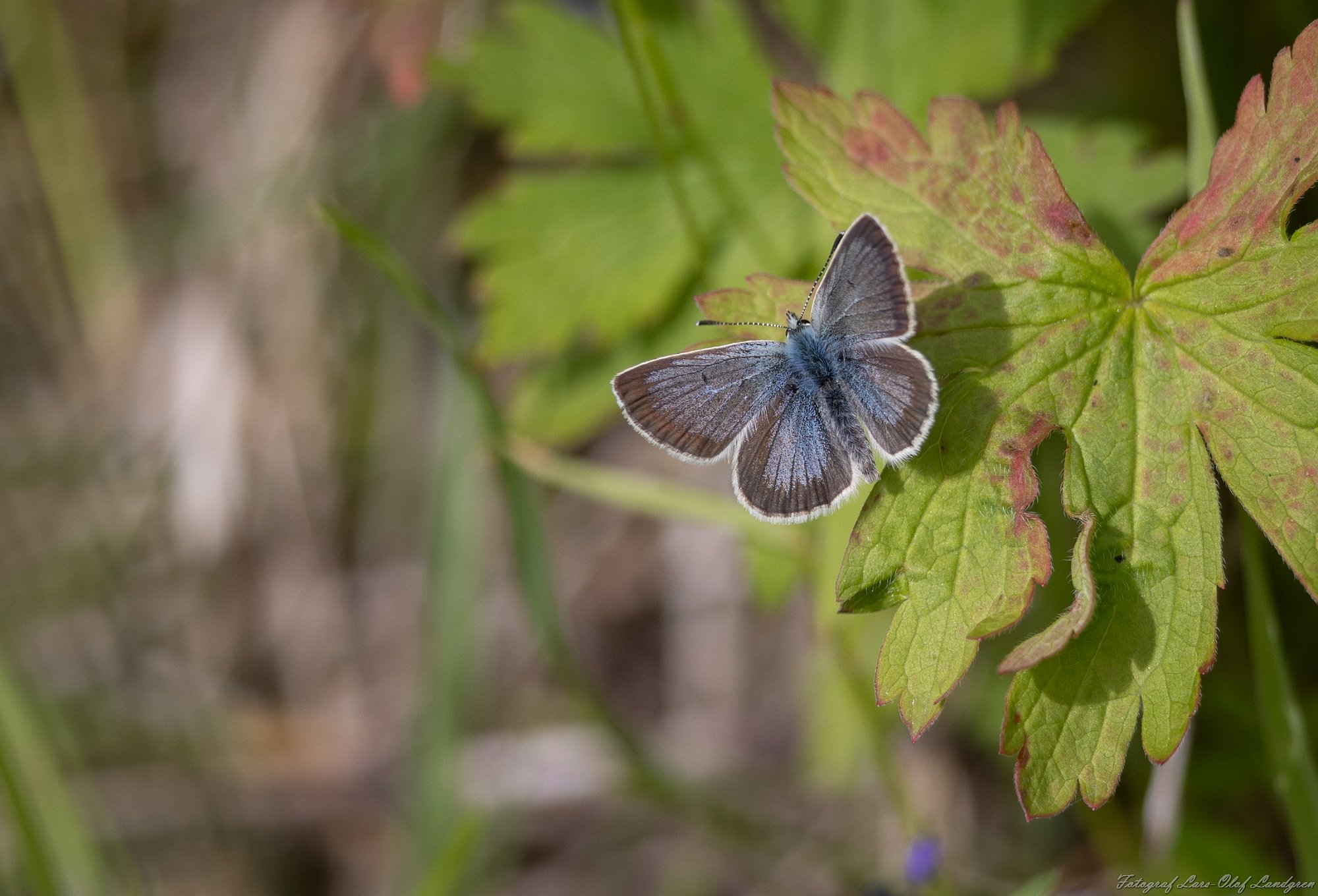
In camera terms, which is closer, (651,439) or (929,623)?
(929,623)

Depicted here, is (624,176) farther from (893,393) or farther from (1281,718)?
(1281,718)

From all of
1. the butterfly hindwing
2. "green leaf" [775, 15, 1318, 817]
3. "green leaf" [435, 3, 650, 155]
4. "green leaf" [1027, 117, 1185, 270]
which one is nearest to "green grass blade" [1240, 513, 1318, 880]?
"green leaf" [775, 15, 1318, 817]

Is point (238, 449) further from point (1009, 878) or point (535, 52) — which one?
point (1009, 878)

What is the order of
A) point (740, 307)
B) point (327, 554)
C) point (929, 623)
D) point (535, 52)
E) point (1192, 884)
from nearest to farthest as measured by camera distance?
point (929, 623) → point (740, 307) → point (1192, 884) → point (535, 52) → point (327, 554)

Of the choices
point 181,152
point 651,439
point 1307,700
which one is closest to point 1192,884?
point 1307,700

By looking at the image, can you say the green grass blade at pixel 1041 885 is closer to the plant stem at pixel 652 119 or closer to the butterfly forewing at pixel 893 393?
the butterfly forewing at pixel 893 393

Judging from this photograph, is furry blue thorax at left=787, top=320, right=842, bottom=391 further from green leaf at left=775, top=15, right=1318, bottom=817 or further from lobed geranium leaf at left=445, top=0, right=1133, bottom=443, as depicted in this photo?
lobed geranium leaf at left=445, top=0, right=1133, bottom=443

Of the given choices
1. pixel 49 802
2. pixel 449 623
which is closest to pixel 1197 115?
pixel 449 623
